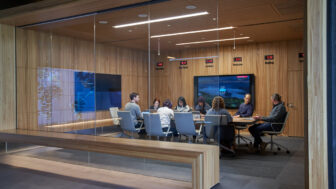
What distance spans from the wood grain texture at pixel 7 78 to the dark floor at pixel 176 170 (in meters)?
1.03

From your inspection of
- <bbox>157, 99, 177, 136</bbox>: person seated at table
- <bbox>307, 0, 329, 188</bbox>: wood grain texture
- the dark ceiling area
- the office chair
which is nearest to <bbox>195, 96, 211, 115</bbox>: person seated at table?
<bbox>157, 99, 177, 136</bbox>: person seated at table

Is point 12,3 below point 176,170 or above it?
above

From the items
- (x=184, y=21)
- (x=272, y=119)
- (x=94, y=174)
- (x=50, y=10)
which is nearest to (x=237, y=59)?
(x=272, y=119)

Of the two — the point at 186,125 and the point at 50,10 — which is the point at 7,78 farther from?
the point at 186,125

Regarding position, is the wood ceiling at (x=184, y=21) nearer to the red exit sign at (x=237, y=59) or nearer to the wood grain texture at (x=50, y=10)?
the wood grain texture at (x=50, y=10)

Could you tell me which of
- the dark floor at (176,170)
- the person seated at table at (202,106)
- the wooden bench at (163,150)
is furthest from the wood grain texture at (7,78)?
the person seated at table at (202,106)

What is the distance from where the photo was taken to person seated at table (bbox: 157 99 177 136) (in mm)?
4476

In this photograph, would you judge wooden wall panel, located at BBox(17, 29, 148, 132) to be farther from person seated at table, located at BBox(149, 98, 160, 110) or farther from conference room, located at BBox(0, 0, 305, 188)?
person seated at table, located at BBox(149, 98, 160, 110)

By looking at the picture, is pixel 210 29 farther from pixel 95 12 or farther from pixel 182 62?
pixel 95 12

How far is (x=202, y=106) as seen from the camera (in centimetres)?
429

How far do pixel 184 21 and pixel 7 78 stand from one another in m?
4.59

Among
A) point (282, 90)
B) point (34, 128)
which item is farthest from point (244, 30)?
point (34, 128)

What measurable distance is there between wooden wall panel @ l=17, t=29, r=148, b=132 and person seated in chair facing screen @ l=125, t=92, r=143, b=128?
0.31ft

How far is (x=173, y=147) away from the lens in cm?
396
